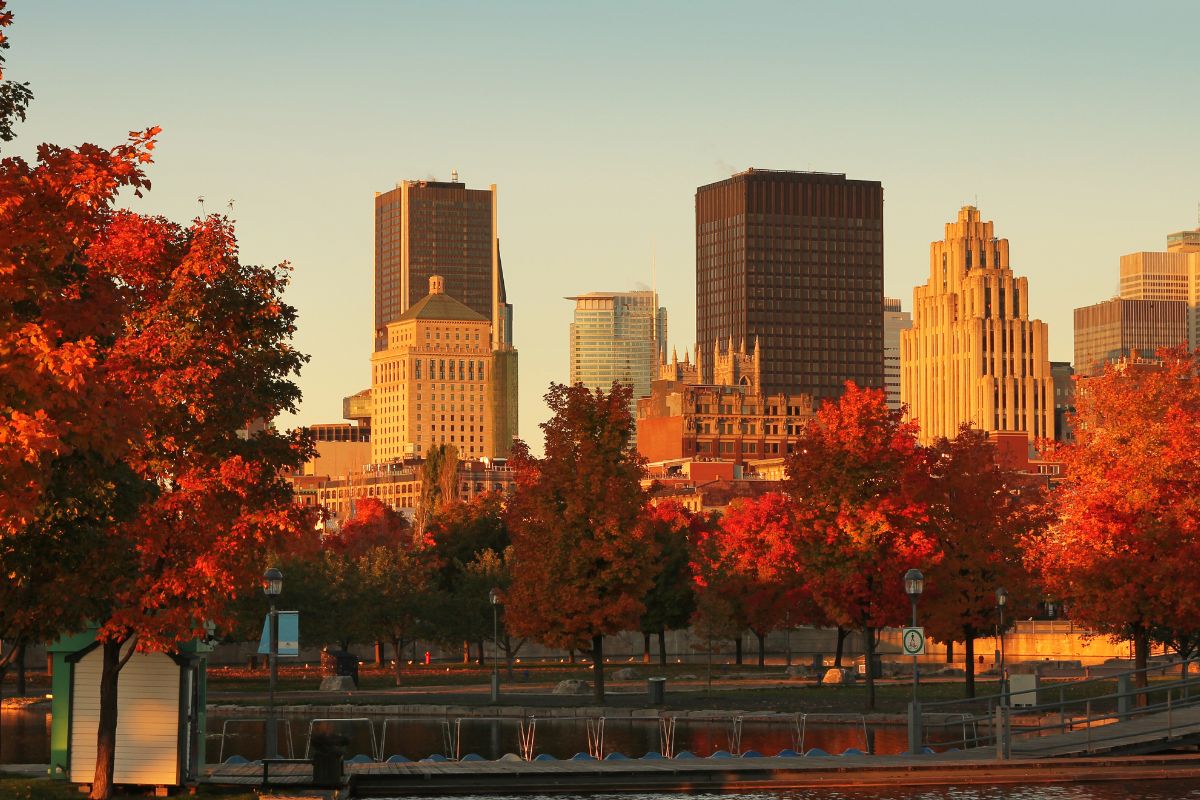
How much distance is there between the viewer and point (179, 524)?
35000mm

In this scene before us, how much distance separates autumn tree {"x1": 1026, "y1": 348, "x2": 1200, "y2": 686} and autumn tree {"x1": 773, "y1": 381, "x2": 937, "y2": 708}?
5.11 metres

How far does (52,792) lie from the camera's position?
35125 mm

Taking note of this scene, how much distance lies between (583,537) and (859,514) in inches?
435

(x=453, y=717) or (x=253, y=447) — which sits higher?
Result: (x=253, y=447)

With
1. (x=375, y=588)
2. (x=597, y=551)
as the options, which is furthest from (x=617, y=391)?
(x=375, y=588)

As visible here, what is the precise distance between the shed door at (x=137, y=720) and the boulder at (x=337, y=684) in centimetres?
4422

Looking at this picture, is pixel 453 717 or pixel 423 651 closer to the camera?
pixel 453 717

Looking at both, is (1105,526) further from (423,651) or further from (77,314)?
(423,651)

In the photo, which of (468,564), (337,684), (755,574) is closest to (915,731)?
(337,684)

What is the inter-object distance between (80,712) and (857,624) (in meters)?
35.7

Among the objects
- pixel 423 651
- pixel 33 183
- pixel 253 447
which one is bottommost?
pixel 423 651

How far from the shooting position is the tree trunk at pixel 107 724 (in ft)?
115

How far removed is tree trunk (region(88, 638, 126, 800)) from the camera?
35.1m

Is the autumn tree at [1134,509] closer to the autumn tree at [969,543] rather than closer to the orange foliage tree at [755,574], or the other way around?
Answer: the autumn tree at [969,543]
